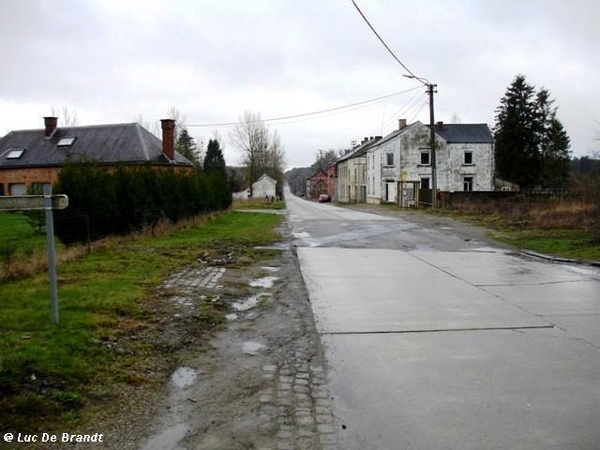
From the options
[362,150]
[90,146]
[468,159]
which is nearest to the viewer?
[90,146]

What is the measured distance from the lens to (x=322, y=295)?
8.70 m

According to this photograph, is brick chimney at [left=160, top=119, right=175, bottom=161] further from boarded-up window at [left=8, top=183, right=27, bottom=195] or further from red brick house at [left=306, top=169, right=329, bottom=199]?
red brick house at [left=306, top=169, right=329, bottom=199]

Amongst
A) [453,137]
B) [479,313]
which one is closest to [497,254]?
[479,313]

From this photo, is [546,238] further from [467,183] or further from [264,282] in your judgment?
[467,183]

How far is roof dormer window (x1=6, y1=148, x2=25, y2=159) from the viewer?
134 ft

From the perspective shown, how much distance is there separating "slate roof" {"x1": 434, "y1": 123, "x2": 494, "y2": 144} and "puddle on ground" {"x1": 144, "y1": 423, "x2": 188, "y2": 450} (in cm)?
5308

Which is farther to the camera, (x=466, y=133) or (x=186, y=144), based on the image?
(x=186, y=144)

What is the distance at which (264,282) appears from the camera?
32.3ft

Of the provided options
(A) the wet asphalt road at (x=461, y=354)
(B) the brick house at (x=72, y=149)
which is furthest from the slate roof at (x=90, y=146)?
(A) the wet asphalt road at (x=461, y=354)

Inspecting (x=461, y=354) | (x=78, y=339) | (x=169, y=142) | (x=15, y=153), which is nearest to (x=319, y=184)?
(x=169, y=142)

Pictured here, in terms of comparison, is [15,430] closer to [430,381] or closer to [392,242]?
[430,381]

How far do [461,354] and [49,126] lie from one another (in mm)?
44150

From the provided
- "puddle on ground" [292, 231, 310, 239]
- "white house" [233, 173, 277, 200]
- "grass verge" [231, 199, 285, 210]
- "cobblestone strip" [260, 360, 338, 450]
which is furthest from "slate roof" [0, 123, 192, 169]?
"white house" [233, 173, 277, 200]

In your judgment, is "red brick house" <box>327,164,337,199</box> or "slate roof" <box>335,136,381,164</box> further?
"red brick house" <box>327,164,337,199</box>
